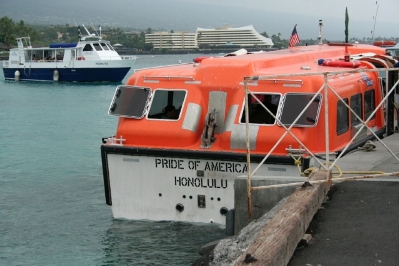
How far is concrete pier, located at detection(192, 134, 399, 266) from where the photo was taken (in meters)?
6.83

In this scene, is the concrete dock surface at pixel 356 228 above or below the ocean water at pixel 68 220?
above

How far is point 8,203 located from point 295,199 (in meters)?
9.51

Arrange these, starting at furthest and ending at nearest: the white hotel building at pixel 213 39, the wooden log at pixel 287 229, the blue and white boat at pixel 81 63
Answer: the white hotel building at pixel 213 39
the blue and white boat at pixel 81 63
the wooden log at pixel 287 229

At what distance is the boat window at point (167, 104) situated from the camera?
12.6 meters

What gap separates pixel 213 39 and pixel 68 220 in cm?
14428

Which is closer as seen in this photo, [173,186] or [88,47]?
[173,186]

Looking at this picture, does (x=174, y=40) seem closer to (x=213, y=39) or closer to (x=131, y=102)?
(x=213, y=39)

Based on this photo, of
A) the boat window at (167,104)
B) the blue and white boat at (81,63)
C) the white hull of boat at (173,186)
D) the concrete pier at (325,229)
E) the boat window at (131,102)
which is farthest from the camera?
the blue and white boat at (81,63)

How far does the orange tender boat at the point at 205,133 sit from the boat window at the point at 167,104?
0.02m

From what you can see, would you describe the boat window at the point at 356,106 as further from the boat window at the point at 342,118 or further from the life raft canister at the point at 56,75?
the life raft canister at the point at 56,75

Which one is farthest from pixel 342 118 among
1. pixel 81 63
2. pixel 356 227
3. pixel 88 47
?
pixel 88 47

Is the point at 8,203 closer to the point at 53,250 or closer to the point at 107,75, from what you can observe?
the point at 53,250

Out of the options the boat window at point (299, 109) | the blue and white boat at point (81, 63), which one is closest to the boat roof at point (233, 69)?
the boat window at point (299, 109)

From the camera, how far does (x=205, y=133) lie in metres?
12.2
